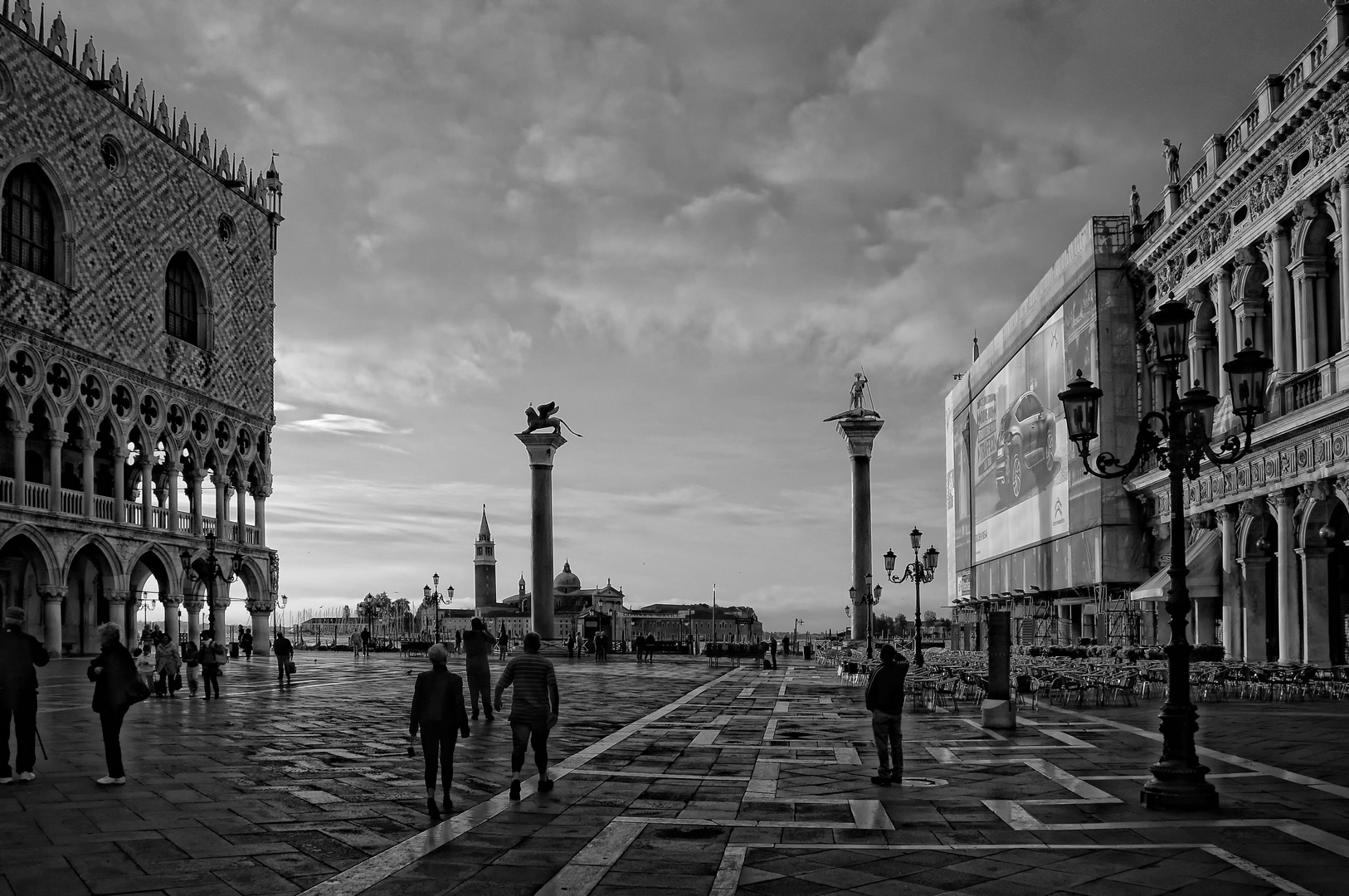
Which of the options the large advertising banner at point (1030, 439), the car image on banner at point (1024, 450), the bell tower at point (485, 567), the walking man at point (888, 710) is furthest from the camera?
the bell tower at point (485, 567)

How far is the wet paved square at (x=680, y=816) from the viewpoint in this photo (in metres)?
6.97

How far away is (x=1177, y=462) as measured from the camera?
10.4 m

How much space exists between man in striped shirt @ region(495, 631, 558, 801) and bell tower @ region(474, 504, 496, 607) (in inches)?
5939

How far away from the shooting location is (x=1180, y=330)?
10.4m

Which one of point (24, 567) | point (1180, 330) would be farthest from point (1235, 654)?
point (24, 567)

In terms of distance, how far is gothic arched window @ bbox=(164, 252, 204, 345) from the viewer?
152 feet

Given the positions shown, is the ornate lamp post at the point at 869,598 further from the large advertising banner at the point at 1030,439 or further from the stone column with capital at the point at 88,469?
the stone column with capital at the point at 88,469

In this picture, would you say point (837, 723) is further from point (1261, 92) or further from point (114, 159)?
point (114, 159)

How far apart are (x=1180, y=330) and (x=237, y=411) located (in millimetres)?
45711

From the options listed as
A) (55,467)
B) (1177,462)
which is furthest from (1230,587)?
(55,467)

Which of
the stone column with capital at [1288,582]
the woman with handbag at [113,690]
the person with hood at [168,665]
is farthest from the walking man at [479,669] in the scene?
the stone column with capital at [1288,582]

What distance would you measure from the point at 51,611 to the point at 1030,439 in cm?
3424

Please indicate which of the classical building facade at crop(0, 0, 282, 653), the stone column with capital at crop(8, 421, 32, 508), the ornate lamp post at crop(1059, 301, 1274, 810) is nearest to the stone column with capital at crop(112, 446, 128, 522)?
the classical building facade at crop(0, 0, 282, 653)

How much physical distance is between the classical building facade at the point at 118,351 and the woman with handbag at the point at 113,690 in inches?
837
